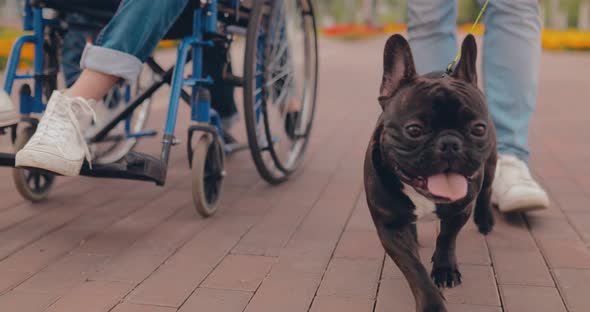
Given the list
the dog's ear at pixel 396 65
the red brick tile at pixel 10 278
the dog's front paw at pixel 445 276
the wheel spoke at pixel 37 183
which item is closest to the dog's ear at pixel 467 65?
the dog's ear at pixel 396 65

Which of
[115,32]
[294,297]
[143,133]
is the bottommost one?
[294,297]

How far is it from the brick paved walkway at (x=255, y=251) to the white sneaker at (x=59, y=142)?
0.32 m

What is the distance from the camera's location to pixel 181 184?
130 inches

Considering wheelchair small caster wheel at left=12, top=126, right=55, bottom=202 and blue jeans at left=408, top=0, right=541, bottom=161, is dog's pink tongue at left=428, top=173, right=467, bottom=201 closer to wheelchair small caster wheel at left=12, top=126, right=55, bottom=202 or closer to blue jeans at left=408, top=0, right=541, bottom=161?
blue jeans at left=408, top=0, right=541, bottom=161

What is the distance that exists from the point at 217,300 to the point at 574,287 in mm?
1070

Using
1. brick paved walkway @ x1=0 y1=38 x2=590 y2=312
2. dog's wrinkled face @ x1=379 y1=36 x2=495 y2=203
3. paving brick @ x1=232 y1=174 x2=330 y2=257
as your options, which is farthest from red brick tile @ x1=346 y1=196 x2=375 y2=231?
dog's wrinkled face @ x1=379 y1=36 x2=495 y2=203

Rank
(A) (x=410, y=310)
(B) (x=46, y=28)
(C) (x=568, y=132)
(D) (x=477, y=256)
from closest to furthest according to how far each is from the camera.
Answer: (A) (x=410, y=310)
(D) (x=477, y=256)
(B) (x=46, y=28)
(C) (x=568, y=132)

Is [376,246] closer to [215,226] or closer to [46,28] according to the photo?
[215,226]

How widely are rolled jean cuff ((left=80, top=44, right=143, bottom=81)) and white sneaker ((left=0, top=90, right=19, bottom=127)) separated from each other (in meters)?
0.34

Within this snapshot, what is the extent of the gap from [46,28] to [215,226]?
1156 mm

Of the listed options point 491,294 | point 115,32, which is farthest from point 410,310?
point 115,32

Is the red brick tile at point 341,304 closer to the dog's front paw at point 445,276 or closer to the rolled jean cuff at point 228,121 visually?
the dog's front paw at point 445,276

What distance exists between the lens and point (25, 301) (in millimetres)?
1915

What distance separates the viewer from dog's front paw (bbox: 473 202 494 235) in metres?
2.49
